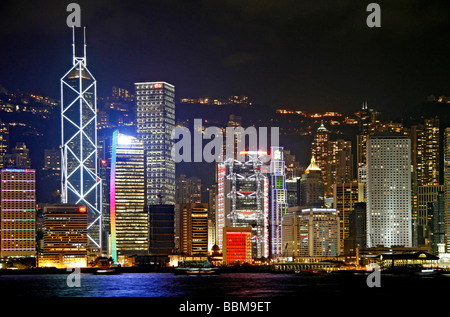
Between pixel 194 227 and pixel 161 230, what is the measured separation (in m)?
7.68

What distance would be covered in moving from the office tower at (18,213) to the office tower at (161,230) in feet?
86.3

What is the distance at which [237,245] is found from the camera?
195125 millimetres

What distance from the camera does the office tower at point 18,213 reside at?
19025cm

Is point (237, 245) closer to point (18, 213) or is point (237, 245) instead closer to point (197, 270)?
point (197, 270)

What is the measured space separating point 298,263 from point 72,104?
6052cm

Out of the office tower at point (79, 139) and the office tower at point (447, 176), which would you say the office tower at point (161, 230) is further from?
the office tower at point (447, 176)

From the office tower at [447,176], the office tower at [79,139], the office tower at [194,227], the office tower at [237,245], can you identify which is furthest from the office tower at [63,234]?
the office tower at [447,176]

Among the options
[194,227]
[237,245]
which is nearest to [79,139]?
[194,227]

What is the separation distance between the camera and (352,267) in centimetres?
19262
